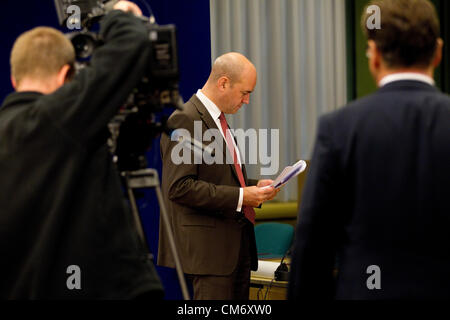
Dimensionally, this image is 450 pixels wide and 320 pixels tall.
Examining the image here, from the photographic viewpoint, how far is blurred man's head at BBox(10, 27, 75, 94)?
1.74 metres

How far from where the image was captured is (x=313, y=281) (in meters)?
1.61

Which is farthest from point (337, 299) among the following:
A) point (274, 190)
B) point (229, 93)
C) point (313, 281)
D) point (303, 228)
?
point (229, 93)

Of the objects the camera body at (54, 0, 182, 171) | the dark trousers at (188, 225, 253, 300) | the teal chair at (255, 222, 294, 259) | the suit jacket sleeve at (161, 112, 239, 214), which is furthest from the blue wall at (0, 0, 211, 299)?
the camera body at (54, 0, 182, 171)

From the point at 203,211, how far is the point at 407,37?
158cm

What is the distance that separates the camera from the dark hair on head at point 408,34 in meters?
1.56

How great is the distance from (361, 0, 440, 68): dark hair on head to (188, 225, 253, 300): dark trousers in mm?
1593

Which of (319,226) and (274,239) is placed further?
(274,239)

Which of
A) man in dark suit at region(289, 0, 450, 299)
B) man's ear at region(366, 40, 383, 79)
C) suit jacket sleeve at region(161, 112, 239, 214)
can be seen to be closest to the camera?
man in dark suit at region(289, 0, 450, 299)

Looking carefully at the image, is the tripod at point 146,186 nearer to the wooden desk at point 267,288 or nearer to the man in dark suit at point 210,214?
the man in dark suit at point 210,214

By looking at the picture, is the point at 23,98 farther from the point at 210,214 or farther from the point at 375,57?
the point at 210,214

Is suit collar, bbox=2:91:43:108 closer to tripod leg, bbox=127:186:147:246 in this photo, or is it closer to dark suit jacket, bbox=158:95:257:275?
tripod leg, bbox=127:186:147:246

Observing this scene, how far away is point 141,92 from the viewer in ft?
6.29

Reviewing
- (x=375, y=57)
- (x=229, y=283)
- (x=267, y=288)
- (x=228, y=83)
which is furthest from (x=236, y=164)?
(x=375, y=57)

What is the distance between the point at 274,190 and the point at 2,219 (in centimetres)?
160
